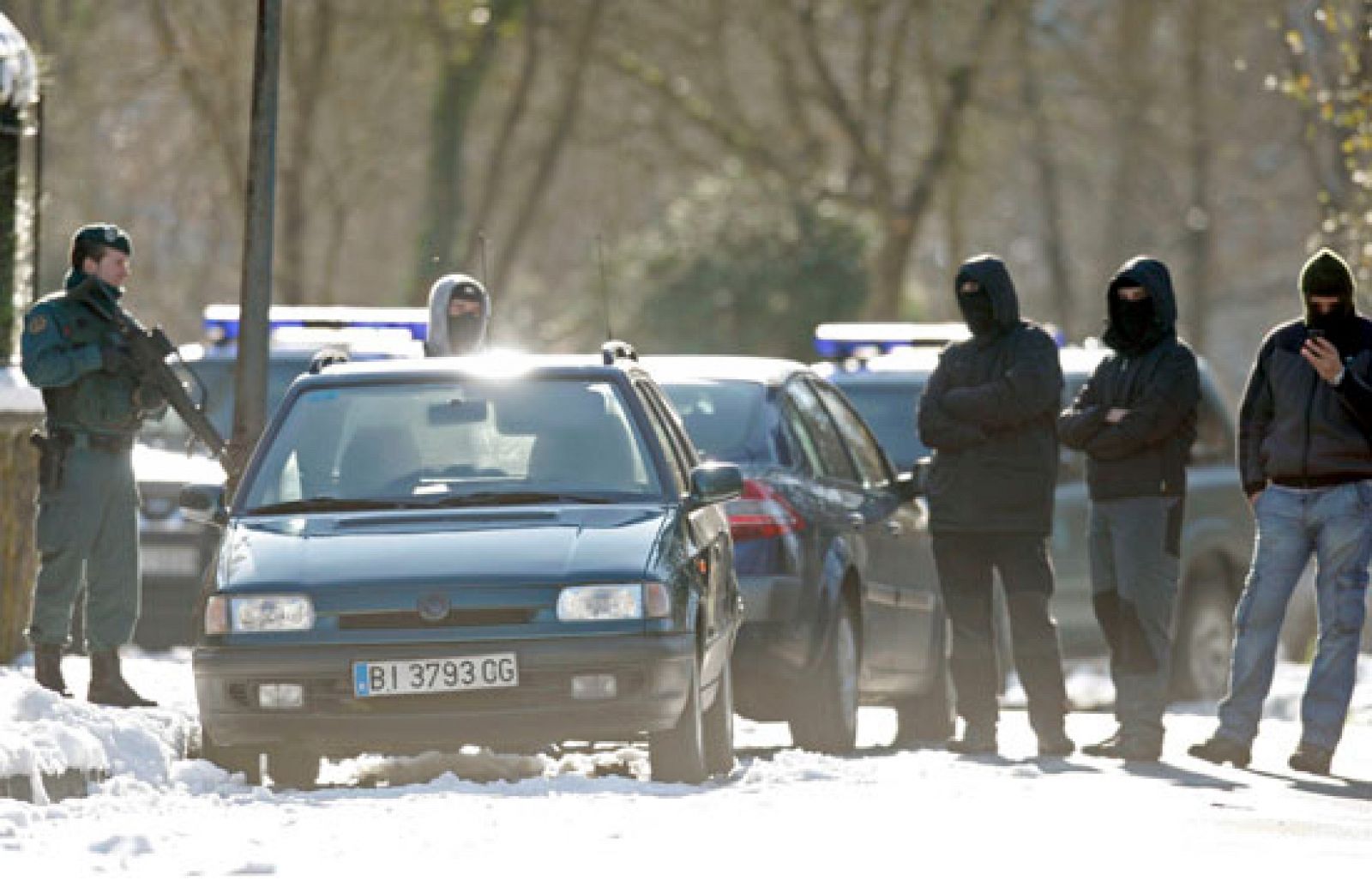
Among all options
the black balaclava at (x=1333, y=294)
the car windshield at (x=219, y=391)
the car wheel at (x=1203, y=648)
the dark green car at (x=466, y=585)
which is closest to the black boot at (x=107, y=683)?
the dark green car at (x=466, y=585)

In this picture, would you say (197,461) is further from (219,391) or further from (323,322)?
(323,322)

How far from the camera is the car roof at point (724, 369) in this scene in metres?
12.6

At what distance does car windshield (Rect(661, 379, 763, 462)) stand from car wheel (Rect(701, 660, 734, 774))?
1.35 meters

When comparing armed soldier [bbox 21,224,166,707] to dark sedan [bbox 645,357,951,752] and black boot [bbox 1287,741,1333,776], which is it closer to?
dark sedan [bbox 645,357,951,752]

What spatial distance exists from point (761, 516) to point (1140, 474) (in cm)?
137

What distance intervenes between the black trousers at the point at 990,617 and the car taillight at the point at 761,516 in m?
0.73

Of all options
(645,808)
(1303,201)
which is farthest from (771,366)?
(1303,201)

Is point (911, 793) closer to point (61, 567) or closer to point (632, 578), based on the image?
point (632, 578)

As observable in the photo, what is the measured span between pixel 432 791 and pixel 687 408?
3017 millimetres

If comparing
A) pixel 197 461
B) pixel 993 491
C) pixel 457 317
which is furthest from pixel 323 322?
pixel 993 491

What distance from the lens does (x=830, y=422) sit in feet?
43.1

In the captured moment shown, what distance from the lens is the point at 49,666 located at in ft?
40.6

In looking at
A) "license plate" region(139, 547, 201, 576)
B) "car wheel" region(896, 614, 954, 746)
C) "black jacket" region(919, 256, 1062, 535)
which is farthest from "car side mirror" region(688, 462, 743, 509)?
"license plate" region(139, 547, 201, 576)

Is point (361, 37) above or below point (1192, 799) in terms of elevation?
above
